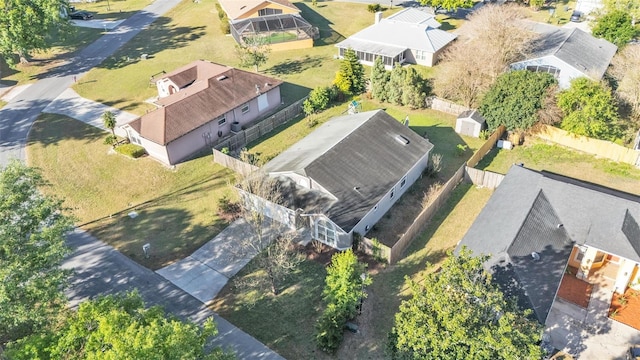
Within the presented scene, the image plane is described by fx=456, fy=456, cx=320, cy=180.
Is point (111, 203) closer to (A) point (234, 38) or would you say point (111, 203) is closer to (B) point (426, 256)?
(B) point (426, 256)

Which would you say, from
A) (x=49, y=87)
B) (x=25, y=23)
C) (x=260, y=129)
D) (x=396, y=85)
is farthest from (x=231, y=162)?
(x=25, y=23)

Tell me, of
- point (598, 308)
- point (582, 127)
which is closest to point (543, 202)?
point (598, 308)

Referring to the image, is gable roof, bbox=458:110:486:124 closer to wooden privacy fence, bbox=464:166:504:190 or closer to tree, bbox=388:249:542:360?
wooden privacy fence, bbox=464:166:504:190

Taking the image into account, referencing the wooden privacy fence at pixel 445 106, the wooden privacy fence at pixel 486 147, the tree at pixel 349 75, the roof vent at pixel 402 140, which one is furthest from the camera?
the tree at pixel 349 75

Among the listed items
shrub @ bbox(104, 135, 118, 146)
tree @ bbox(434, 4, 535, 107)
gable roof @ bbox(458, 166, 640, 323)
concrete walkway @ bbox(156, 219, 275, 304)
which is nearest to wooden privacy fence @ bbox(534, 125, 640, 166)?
tree @ bbox(434, 4, 535, 107)

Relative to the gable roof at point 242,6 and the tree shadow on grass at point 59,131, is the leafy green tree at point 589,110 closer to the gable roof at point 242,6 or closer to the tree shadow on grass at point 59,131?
the gable roof at point 242,6

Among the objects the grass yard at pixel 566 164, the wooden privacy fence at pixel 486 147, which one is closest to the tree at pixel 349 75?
the wooden privacy fence at pixel 486 147

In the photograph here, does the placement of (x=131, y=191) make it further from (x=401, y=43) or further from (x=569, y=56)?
(x=569, y=56)
